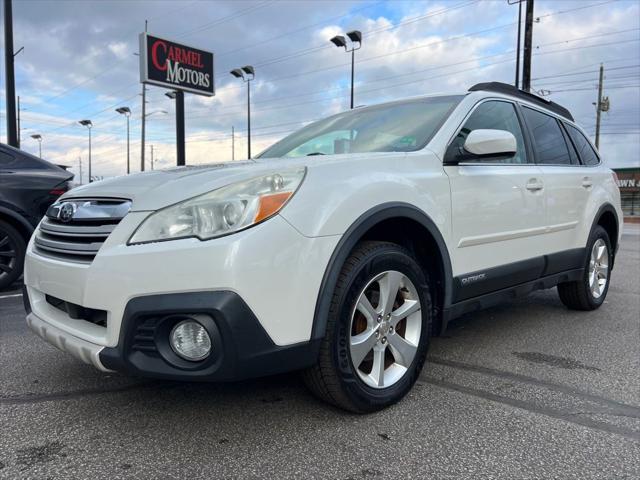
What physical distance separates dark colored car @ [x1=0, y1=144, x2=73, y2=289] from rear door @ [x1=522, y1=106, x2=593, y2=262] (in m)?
4.64

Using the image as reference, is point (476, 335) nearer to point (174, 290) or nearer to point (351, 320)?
point (351, 320)

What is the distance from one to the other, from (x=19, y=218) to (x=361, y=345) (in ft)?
14.2

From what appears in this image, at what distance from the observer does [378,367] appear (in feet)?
8.10

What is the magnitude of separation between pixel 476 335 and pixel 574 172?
1.57 meters

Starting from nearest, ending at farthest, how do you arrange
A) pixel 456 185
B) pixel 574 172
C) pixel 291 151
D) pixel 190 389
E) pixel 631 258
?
pixel 190 389
pixel 456 185
pixel 291 151
pixel 574 172
pixel 631 258

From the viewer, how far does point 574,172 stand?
4211 mm

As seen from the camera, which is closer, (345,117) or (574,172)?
(345,117)

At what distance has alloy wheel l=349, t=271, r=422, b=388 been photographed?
7.84 ft

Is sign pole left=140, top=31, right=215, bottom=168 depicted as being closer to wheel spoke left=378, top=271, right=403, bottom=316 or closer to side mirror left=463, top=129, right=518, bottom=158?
side mirror left=463, top=129, right=518, bottom=158

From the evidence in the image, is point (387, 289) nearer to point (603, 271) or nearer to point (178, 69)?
point (603, 271)

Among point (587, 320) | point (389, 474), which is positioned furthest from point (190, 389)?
point (587, 320)

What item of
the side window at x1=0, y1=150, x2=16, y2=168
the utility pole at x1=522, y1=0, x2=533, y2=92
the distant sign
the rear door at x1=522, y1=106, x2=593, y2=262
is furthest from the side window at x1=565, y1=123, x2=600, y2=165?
the distant sign

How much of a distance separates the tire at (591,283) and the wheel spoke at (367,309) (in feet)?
9.00

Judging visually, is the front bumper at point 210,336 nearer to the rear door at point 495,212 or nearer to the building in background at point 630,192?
the rear door at point 495,212
